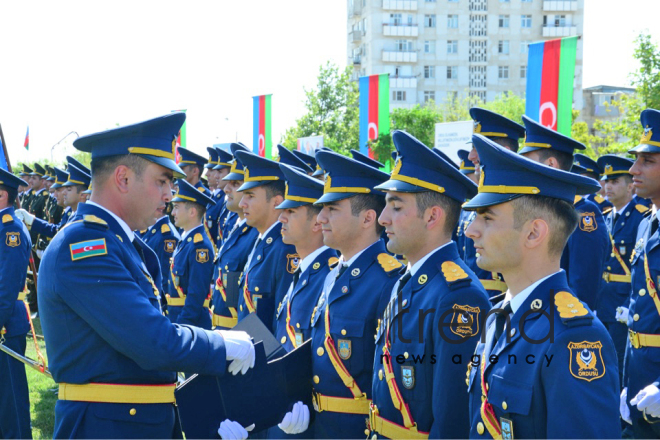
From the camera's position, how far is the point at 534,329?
282 centimetres

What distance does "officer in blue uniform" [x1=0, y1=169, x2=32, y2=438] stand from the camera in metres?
6.24

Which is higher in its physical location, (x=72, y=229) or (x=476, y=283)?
(x=72, y=229)

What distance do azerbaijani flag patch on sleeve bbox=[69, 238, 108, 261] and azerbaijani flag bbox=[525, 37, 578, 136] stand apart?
9006 millimetres

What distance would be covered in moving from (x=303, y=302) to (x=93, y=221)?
1703 millimetres

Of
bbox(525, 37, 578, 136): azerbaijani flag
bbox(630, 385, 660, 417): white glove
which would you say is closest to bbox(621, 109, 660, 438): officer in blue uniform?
bbox(630, 385, 660, 417): white glove

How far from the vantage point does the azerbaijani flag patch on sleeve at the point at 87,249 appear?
11.1 feet

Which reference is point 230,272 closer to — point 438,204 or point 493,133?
point 493,133

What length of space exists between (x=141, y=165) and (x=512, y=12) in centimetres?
7859

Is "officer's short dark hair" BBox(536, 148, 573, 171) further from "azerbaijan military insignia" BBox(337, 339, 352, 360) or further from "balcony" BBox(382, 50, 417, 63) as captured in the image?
"balcony" BBox(382, 50, 417, 63)

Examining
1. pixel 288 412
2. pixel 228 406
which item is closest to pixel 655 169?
pixel 288 412

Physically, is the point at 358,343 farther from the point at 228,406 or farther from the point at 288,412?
the point at 228,406

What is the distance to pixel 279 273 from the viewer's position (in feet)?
20.4

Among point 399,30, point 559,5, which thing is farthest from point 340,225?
point 559,5

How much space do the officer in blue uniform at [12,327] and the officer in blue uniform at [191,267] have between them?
165 cm
